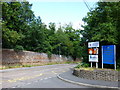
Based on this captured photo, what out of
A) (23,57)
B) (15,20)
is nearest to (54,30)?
(23,57)

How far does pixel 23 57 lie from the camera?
29.7 metres

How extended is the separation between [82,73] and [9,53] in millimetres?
16469

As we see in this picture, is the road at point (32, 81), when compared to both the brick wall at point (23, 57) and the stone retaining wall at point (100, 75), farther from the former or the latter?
the brick wall at point (23, 57)

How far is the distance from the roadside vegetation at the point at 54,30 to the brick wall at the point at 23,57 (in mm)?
1209

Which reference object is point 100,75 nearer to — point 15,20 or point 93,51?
point 93,51

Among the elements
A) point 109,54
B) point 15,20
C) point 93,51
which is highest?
point 15,20

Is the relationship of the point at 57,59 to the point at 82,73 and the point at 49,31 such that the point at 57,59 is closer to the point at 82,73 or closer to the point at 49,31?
the point at 49,31

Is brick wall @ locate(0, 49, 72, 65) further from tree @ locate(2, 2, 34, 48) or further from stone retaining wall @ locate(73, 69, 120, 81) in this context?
stone retaining wall @ locate(73, 69, 120, 81)

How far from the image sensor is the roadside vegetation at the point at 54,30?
45.4 ft

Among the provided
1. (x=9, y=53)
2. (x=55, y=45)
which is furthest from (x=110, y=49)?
(x=55, y=45)

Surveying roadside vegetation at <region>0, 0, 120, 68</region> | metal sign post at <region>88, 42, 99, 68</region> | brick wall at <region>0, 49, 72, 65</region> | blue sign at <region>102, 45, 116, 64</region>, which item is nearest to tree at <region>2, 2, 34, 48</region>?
roadside vegetation at <region>0, 0, 120, 68</region>

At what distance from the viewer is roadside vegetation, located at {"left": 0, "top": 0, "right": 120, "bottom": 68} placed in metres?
13.8

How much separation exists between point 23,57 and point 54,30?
23579 millimetres

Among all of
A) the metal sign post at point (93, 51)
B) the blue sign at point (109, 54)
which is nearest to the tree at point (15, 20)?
the metal sign post at point (93, 51)
